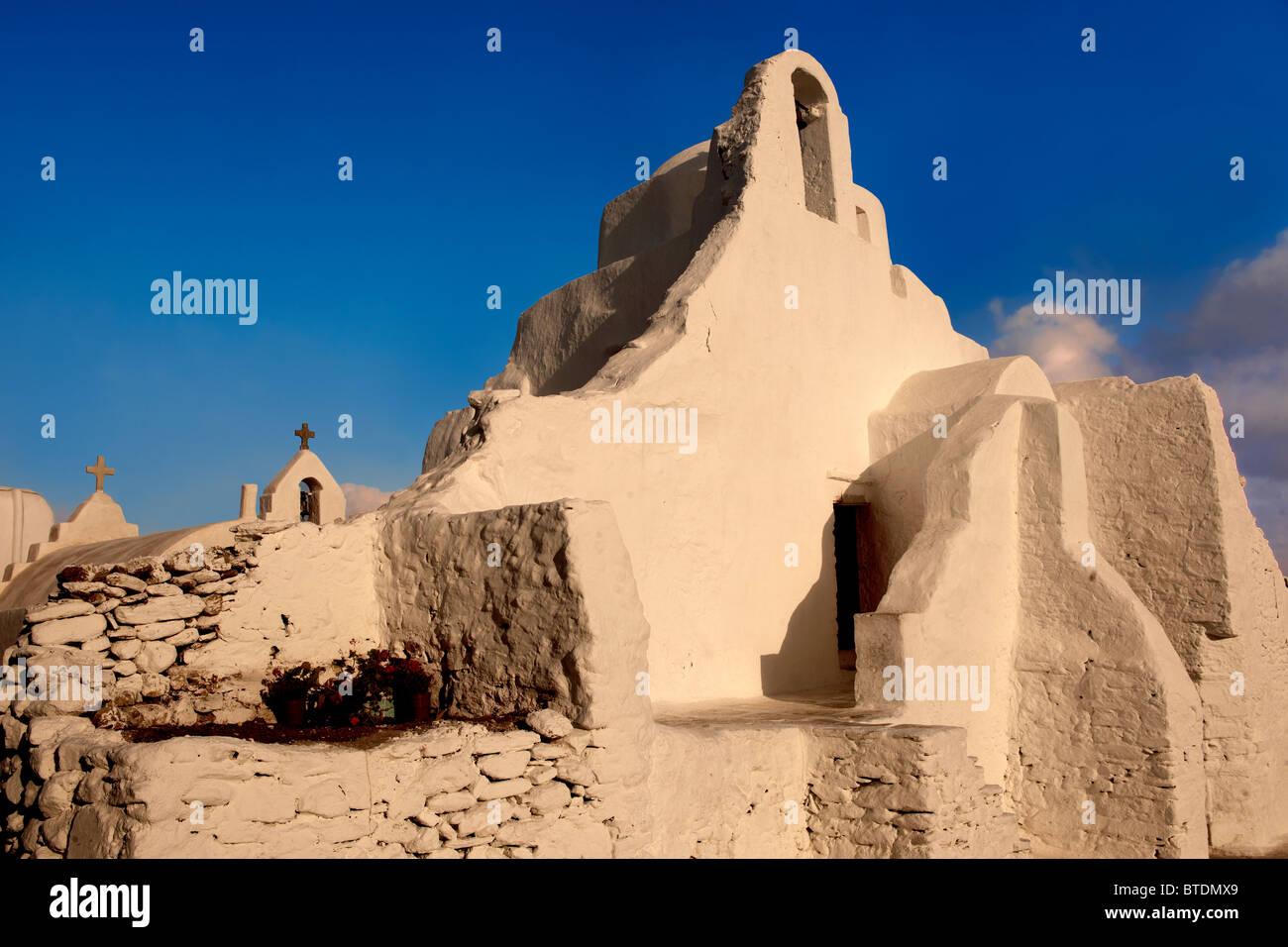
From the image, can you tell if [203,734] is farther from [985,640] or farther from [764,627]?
[985,640]

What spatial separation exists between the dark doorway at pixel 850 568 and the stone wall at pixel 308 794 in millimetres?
5651

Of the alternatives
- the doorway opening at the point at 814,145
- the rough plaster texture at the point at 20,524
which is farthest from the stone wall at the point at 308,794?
the rough plaster texture at the point at 20,524

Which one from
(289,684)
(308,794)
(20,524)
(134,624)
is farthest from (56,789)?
(20,524)

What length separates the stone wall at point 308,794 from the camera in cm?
386

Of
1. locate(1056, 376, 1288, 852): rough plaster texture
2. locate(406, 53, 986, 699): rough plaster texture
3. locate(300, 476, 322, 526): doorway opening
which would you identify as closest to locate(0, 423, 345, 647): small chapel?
locate(300, 476, 322, 526): doorway opening

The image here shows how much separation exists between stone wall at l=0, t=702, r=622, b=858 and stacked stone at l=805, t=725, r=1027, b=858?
204cm

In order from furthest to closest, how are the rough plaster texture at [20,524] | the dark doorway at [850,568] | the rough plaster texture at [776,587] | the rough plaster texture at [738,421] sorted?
the rough plaster texture at [20,524], the dark doorway at [850,568], the rough plaster texture at [738,421], the rough plaster texture at [776,587]

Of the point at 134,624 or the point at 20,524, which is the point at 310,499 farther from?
Answer: the point at 134,624

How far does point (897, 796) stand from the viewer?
6.34 metres

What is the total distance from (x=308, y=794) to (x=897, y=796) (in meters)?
3.74

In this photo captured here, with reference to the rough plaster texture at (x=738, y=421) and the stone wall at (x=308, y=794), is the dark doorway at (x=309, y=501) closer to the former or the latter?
the rough plaster texture at (x=738, y=421)

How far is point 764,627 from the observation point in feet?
29.5

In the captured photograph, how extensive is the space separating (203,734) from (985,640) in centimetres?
635
